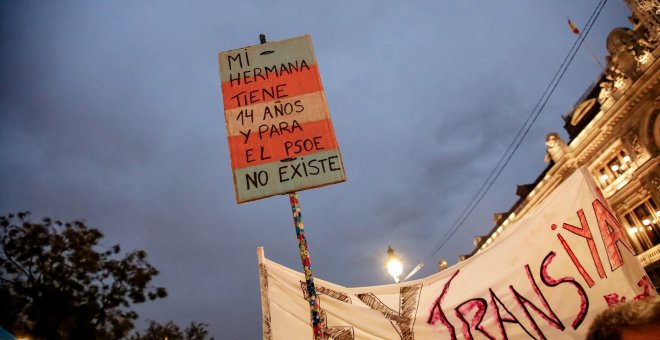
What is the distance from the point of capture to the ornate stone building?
21234mm

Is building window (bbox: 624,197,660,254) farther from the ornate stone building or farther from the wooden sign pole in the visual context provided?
the wooden sign pole

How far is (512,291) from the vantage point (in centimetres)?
299

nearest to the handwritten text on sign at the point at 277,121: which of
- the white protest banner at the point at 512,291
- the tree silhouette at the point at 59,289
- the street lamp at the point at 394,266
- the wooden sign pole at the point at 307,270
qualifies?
the wooden sign pole at the point at 307,270

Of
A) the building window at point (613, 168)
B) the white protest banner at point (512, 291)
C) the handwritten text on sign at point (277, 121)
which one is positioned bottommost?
the white protest banner at point (512, 291)

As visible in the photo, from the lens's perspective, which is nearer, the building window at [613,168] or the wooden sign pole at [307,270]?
the wooden sign pole at [307,270]

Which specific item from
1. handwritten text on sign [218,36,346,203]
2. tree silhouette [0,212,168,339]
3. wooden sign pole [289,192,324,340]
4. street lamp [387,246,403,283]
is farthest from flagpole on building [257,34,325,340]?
tree silhouette [0,212,168,339]

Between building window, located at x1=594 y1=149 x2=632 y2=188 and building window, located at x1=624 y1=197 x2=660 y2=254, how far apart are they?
2.37 m

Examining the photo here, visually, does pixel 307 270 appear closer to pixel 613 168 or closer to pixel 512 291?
pixel 512 291

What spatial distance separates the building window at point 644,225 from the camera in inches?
866

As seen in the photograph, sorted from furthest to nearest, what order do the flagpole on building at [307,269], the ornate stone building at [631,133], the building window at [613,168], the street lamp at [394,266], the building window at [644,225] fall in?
the building window at [613,168] → the building window at [644,225] → the ornate stone building at [631,133] → the street lamp at [394,266] → the flagpole on building at [307,269]

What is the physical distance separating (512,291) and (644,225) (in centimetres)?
2701

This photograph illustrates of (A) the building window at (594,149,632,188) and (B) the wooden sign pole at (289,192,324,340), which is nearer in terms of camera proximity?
(B) the wooden sign pole at (289,192,324,340)

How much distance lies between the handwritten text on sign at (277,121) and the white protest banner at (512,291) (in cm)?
105

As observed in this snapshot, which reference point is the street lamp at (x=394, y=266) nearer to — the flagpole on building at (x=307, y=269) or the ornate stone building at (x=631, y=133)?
the flagpole on building at (x=307, y=269)
